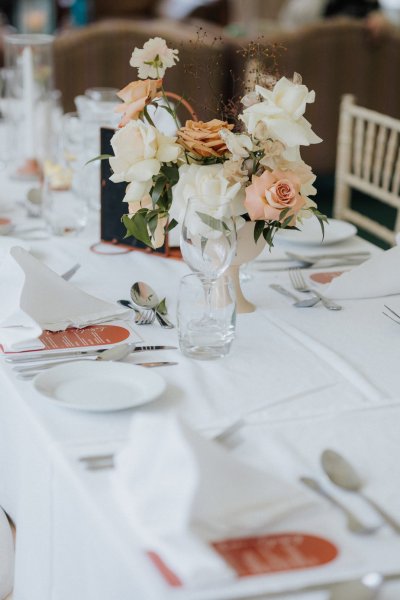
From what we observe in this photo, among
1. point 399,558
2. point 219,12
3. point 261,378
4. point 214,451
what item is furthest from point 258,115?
point 219,12

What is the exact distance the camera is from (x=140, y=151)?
1.50m

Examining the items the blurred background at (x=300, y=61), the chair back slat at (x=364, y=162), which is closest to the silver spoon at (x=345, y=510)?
the chair back slat at (x=364, y=162)

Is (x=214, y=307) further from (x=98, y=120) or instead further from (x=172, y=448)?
(x=98, y=120)

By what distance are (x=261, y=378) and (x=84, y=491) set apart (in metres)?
0.41

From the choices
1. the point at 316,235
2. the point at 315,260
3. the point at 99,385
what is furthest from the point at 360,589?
the point at 316,235

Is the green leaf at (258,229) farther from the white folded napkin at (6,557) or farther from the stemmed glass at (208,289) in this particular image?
the white folded napkin at (6,557)

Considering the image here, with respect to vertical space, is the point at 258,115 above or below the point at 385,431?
above

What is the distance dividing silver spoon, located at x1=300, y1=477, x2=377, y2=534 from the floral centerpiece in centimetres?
52

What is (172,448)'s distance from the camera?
3.24ft

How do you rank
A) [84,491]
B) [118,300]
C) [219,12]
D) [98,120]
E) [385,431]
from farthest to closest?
[219,12] → [98,120] → [118,300] → [385,431] → [84,491]

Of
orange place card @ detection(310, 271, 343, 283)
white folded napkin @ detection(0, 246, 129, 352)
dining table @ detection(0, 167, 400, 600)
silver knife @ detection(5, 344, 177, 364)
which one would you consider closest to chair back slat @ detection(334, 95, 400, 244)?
orange place card @ detection(310, 271, 343, 283)

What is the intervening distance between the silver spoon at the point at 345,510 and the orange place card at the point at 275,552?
0.14 ft

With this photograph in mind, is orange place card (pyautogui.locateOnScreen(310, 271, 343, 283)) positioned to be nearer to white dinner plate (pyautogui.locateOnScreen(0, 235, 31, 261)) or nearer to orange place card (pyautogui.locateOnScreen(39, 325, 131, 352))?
orange place card (pyautogui.locateOnScreen(39, 325, 131, 352))

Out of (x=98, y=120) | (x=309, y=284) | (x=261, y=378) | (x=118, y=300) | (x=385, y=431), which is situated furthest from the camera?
(x=98, y=120)
